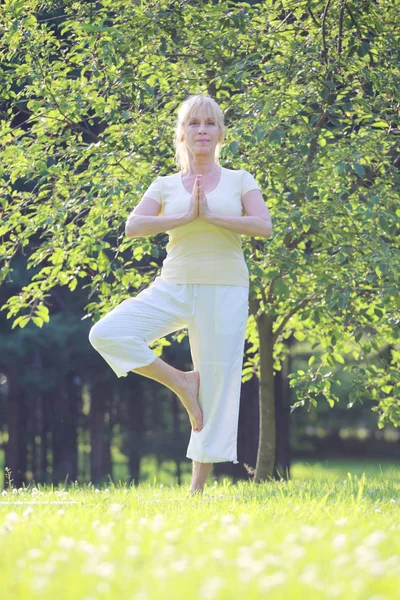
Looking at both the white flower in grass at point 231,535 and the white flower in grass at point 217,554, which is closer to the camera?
the white flower in grass at point 217,554

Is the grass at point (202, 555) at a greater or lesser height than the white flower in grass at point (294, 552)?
lesser

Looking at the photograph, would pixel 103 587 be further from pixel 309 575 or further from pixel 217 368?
pixel 217 368

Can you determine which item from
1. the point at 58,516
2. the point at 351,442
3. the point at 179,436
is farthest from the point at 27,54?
the point at 351,442

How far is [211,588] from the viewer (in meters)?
1.75

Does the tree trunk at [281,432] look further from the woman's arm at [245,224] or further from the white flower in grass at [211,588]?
the white flower in grass at [211,588]

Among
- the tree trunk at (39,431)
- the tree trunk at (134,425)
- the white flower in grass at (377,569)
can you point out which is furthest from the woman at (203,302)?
the tree trunk at (134,425)

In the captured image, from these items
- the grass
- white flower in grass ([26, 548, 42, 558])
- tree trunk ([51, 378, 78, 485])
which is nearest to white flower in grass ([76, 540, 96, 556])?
the grass

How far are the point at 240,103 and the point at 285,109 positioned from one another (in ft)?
1.00

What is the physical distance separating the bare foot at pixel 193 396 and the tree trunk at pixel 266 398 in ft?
9.16

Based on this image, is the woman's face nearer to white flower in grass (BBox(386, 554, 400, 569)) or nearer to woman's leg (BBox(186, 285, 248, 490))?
woman's leg (BBox(186, 285, 248, 490))

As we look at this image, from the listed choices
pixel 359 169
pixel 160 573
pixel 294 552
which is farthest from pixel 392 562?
pixel 359 169

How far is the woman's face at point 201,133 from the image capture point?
14.5ft

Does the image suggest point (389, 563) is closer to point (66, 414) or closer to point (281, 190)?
point (281, 190)

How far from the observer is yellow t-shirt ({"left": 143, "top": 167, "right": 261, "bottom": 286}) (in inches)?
173
